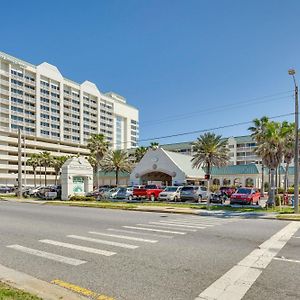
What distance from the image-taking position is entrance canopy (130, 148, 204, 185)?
5556cm

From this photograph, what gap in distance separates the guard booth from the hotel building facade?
40.8 m

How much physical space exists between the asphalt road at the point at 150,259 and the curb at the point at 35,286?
43 cm

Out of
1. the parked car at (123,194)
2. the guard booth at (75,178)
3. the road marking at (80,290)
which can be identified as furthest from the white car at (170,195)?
the road marking at (80,290)

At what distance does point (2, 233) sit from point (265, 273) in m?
9.74

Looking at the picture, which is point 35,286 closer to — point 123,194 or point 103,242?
point 103,242

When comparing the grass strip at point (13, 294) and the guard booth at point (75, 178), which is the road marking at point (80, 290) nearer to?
the grass strip at point (13, 294)

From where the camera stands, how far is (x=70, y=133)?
118 metres

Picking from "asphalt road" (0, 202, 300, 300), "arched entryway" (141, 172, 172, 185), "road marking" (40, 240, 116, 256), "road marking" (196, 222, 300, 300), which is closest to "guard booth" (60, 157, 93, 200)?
"arched entryway" (141, 172, 172, 185)

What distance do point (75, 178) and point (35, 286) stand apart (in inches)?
1425

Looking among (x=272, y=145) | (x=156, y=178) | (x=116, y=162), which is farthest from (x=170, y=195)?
(x=116, y=162)

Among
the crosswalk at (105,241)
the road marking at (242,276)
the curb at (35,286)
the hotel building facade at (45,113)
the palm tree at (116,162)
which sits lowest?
the crosswalk at (105,241)

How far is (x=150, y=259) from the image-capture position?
27.2 feet

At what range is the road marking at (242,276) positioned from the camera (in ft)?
19.1

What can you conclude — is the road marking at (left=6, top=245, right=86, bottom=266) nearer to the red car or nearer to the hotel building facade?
the red car
